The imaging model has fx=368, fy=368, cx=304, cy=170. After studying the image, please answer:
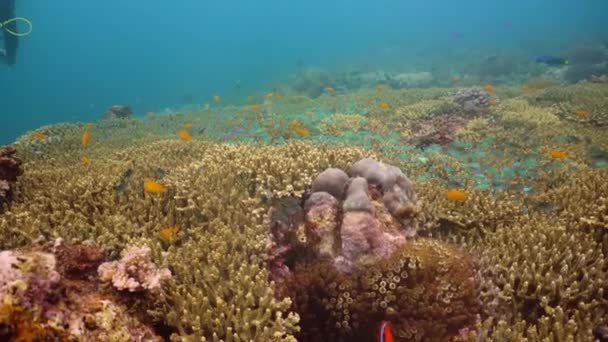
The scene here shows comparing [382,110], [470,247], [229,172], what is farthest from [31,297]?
[382,110]

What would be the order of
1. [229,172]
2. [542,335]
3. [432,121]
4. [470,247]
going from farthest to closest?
[432,121] < [229,172] < [470,247] < [542,335]

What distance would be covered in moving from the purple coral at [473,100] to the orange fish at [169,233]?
13.7 m

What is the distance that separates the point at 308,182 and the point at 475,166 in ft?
22.1

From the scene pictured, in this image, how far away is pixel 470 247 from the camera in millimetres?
5727

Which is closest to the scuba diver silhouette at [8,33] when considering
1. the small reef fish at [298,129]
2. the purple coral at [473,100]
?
the small reef fish at [298,129]

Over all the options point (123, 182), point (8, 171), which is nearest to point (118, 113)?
point (8, 171)

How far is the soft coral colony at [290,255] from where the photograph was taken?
4031 mm

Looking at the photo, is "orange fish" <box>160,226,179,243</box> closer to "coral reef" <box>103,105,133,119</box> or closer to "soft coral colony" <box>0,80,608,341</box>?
"soft coral colony" <box>0,80,608,341</box>

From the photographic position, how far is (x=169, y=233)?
527 cm

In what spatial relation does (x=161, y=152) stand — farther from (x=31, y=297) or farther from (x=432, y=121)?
(x=432, y=121)

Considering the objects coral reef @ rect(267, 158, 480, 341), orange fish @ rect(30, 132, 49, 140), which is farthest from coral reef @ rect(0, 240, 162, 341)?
orange fish @ rect(30, 132, 49, 140)

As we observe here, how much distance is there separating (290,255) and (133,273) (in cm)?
238

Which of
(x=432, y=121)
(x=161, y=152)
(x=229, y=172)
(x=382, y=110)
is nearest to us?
(x=229, y=172)

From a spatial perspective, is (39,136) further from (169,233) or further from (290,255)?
(290,255)
